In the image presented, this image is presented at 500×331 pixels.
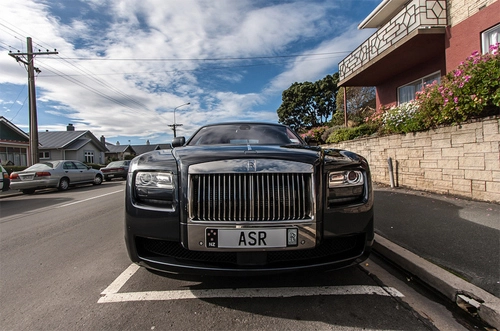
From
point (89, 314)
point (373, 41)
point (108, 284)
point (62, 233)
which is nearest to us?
point (89, 314)

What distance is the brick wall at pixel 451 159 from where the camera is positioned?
461cm

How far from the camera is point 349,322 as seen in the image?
1.89m

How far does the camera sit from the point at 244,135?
11.9 ft

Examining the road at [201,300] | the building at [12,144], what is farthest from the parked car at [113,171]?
the road at [201,300]

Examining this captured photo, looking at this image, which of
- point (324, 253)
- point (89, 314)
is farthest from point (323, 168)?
point (89, 314)

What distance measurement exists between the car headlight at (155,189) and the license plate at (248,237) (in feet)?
1.35

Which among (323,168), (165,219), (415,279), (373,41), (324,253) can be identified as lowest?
(415,279)

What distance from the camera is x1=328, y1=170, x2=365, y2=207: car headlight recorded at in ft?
6.82

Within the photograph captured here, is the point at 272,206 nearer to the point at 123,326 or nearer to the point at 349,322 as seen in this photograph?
the point at 349,322

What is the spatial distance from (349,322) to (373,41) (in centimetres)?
1152

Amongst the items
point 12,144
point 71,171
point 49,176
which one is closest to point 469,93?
point 49,176

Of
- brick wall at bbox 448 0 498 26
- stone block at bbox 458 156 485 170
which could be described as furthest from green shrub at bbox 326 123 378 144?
stone block at bbox 458 156 485 170

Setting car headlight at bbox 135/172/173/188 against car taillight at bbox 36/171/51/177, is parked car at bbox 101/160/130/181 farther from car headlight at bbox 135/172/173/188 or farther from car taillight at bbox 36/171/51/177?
car headlight at bbox 135/172/173/188

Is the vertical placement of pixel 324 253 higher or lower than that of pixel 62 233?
higher
